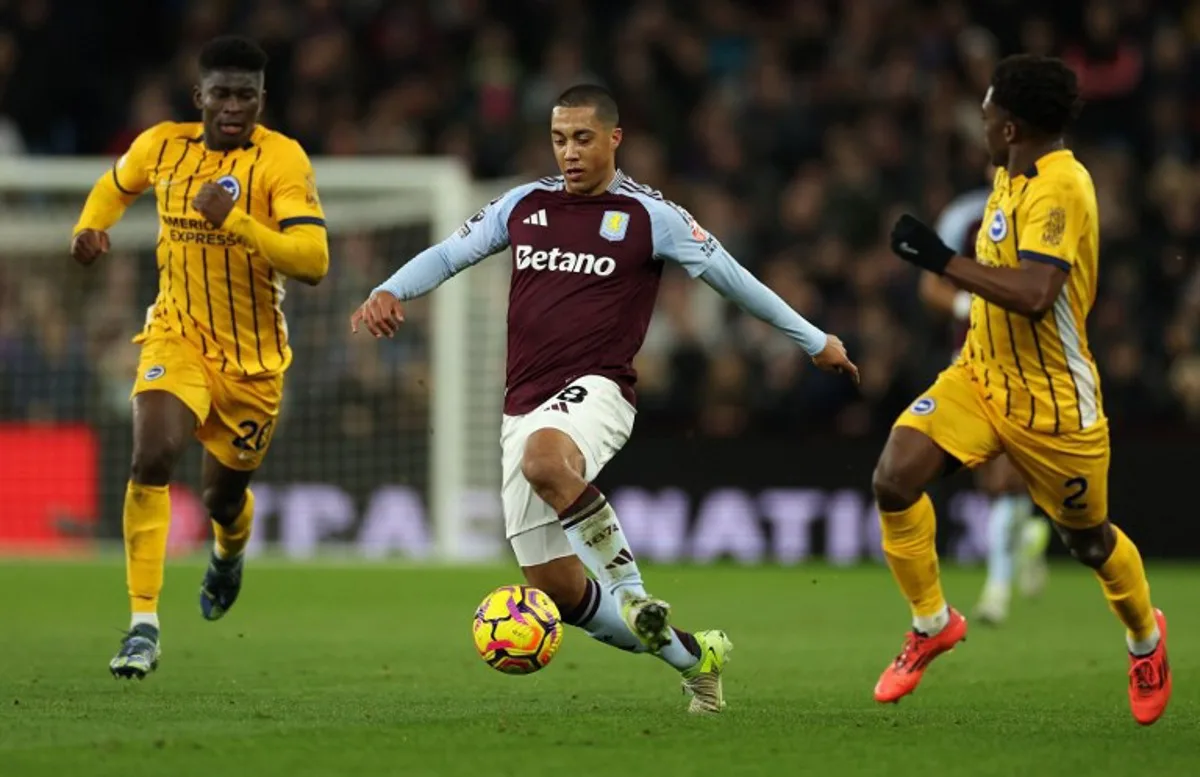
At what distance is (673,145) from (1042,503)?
12.2 metres

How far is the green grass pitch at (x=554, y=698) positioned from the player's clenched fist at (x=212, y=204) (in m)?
1.79

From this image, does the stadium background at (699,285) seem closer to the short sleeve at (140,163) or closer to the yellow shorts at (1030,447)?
the short sleeve at (140,163)

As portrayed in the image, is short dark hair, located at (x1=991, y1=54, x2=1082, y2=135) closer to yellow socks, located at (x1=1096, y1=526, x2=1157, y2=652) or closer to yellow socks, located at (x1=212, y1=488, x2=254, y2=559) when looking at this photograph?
yellow socks, located at (x1=1096, y1=526, x2=1157, y2=652)

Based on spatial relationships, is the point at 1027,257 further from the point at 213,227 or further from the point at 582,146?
the point at 213,227

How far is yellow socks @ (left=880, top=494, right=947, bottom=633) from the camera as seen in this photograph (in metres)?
7.94

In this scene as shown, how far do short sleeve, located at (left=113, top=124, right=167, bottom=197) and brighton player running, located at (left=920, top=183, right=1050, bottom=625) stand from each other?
383 centimetres

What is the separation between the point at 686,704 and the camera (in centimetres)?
783

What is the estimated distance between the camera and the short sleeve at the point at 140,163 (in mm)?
9141

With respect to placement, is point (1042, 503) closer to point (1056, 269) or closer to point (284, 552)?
point (1056, 269)

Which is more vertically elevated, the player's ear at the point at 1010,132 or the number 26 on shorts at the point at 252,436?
the player's ear at the point at 1010,132

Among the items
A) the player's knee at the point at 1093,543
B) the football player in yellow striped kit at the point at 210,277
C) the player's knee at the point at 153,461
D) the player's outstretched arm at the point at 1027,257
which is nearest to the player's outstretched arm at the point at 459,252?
the football player in yellow striped kit at the point at 210,277

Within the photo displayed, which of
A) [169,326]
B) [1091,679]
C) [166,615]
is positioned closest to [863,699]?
[1091,679]

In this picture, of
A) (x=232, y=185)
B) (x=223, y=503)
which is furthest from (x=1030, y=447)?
(x=223, y=503)

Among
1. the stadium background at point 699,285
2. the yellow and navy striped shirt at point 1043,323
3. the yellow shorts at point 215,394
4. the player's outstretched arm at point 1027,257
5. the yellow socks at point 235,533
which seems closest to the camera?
the player's outstretched arm at point 1027,257
